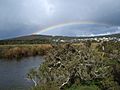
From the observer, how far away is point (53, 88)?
24.0 metres

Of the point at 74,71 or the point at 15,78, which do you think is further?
the point at 15,78

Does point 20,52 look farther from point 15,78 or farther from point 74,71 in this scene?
point 74,71

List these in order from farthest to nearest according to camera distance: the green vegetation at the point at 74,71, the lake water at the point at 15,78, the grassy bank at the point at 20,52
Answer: the grassy bank at the point at 20,52
the lake water at the point at 15,78
the green vegetation at the point at 74,71

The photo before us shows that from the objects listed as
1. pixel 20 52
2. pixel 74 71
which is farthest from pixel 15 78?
pixel 20 52

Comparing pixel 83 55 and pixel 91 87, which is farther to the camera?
pixel 83 55

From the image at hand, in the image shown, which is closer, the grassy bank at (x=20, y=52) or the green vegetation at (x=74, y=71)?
the green vegetation at (x=74, y=71)

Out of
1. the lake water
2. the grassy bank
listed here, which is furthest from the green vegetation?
the grassy bank

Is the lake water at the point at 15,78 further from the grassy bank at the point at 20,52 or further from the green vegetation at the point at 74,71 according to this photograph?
the grassy bank at the point at 20,52

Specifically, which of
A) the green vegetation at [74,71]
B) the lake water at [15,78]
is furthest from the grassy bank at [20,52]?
the green vegetation at [74,71]

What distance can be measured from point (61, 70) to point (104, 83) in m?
4.44

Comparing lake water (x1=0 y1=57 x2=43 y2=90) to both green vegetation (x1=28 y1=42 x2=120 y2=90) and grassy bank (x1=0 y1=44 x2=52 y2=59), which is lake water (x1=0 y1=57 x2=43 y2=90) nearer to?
green vegetation (x1=28 y1=42 x2=120 y2=90)

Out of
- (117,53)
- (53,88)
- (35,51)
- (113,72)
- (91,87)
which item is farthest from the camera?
(35,51)

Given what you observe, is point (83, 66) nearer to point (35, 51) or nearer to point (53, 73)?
point (53, 73)

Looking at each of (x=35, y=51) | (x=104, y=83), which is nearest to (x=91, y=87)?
(x=104, y=83)
